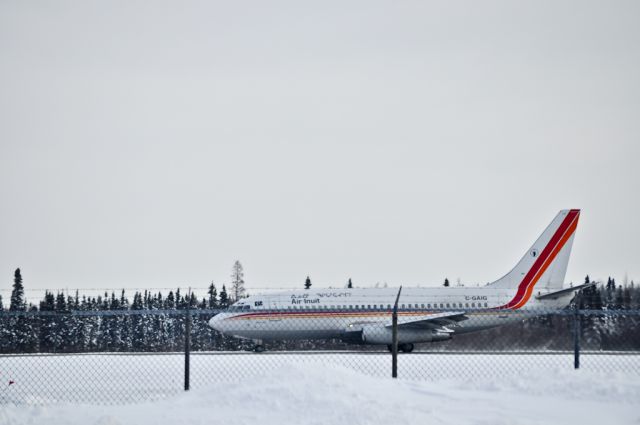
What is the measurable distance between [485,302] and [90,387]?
2229 cm

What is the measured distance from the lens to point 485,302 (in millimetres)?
35625

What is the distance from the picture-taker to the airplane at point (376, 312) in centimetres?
3356

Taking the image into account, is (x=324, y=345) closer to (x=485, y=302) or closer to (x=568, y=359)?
(x=485, y=302)

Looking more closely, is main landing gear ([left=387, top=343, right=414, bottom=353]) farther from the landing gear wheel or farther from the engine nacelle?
the engine nacelle

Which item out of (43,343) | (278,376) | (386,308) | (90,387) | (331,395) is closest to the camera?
(331,395)

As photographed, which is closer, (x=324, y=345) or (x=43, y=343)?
(x=324, y=345)

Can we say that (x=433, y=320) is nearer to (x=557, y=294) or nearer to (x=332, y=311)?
(x=332, y=311)

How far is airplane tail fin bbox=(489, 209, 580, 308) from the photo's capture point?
→ 36.7 m

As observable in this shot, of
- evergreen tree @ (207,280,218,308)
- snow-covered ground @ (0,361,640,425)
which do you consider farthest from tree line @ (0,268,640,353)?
snow-covered ground @ (0,361,640,425)

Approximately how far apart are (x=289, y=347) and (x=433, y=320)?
49.2 ft

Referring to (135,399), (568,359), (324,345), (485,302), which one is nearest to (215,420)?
(135,399)

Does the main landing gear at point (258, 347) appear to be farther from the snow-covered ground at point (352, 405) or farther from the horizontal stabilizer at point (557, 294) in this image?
the snow-covered ground at point (352, 405)

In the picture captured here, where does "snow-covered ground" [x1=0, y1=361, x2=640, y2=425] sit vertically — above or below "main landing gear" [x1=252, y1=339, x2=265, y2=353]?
above

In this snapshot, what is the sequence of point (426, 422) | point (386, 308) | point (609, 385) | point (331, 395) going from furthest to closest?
point (386, 308) → point (609, 385) → point (331, 395) → point (426, 422)
